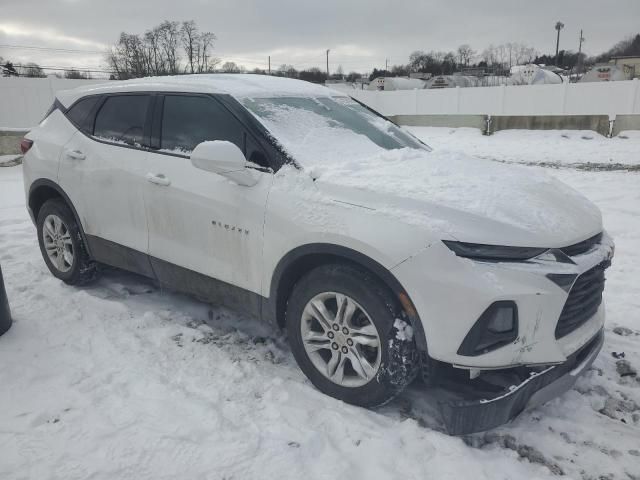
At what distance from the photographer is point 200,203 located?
10.7ft

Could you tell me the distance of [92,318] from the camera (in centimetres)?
395

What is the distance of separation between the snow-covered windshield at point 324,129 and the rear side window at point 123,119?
101 cm

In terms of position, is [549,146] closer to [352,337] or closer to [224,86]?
[224,86]

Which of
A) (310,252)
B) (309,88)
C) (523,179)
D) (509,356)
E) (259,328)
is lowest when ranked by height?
(259,328)

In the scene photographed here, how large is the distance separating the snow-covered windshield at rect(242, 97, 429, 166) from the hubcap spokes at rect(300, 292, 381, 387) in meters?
0.86

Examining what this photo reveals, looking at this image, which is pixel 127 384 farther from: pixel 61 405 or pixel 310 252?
pixel 310 252

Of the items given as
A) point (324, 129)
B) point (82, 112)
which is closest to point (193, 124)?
point (324, 129)

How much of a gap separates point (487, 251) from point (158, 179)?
2261 mm

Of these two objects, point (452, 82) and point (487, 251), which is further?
point (452, 82)

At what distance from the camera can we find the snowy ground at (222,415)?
2424mm

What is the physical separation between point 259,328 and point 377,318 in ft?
5.03

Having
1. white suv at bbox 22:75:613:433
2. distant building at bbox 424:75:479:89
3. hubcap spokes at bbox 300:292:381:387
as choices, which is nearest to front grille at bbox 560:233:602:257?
white suv at bbox 22:75:613:433

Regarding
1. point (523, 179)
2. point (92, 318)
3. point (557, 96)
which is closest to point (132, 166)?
point (92, 318)

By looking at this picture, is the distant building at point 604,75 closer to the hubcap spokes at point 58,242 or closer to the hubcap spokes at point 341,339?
the hubcap spokes at point 58,242
